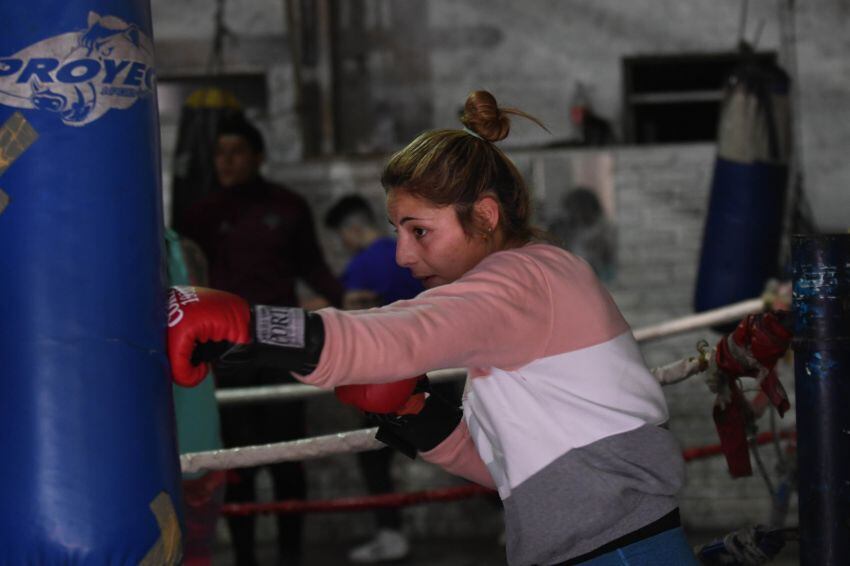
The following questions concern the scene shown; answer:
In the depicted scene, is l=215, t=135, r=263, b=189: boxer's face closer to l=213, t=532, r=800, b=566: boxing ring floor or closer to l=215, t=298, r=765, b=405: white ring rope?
l=215, t=298, r=765, b=405: white ring rope

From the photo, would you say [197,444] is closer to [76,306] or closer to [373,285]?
[76,306]

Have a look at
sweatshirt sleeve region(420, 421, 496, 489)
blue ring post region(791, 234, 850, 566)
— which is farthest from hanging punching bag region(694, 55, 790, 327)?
sweatshirt sleeve region(420, 421, 496, 489)

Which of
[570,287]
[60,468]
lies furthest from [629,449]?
[60,468]

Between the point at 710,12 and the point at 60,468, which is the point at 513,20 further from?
the point at 60,468

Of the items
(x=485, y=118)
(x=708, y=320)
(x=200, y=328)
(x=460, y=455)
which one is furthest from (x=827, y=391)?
(x=708, y=320)

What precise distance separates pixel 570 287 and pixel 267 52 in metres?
4.87

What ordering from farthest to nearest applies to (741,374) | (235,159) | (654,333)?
(235,159) → (654,333) → (741,374)

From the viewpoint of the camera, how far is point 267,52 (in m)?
6.47

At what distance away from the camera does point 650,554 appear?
180cm

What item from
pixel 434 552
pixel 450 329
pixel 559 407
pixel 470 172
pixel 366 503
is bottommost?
pixel 434 552

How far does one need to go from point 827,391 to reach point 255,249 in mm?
3082

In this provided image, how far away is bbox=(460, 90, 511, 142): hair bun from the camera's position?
6.46 feet

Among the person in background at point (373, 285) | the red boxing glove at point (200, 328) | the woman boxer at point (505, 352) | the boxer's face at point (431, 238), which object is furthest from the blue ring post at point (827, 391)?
the person in background at point (373, 285)

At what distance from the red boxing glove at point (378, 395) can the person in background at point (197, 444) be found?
4.10ft
